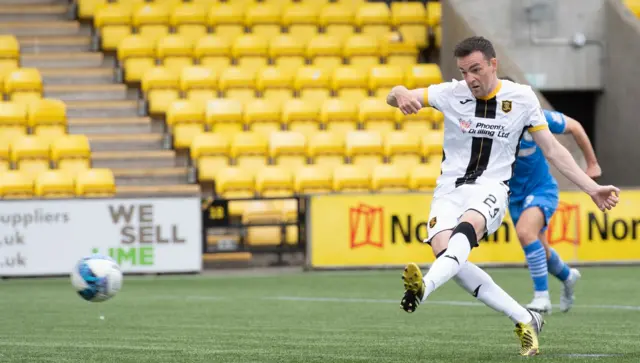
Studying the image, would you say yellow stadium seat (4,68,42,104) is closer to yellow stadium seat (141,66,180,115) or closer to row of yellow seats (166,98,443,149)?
yellow stadium seat (141,66,180,115)

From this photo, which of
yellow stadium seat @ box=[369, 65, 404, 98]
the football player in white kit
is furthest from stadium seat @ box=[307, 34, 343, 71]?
the football player in white kit

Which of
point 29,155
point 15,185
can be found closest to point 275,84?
point 29,155

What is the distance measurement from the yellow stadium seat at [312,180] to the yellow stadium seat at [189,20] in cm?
422

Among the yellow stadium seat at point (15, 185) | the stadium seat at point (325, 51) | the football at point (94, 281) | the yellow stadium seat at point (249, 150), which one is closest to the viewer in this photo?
the football at point (94, 281)

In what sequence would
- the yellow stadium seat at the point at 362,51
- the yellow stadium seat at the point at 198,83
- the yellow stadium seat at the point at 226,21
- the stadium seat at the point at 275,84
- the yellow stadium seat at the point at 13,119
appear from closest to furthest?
the yellow stadium seat at the point at 13,119, the yellow stadium seat at the point at 198,83, the stadium seat at the point at 275,84, the yellow stadium seat at the point at 362,51, the yellow stadium seat at the point at 226,21

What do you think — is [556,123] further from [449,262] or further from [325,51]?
[325,51]

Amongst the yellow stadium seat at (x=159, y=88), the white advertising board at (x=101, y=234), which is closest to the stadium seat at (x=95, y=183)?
the white advertising board at (x=101, y=234)

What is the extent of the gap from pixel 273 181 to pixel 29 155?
3860 mm

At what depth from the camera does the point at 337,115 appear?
20.6 meters

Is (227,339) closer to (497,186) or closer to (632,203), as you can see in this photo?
(497,186)

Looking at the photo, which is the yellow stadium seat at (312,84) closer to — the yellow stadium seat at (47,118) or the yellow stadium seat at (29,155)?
the yellow stadium seat at (47,118)

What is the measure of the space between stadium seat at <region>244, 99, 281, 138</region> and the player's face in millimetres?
13008

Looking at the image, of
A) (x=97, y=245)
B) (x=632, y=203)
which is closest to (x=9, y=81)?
(x=97, y=245)

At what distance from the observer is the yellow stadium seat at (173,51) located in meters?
21.3
